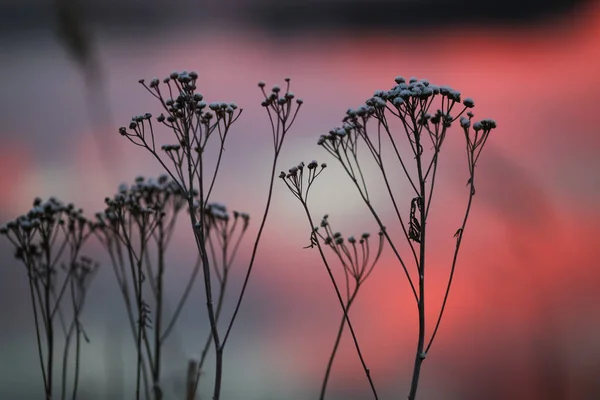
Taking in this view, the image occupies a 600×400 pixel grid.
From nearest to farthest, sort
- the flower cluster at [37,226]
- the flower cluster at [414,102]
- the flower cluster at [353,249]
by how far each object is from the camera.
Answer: the flower cluster at [414,102]
the flower cluster at [353,249]
the flower cluster at [37,226]

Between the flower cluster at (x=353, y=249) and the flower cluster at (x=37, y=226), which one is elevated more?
the flower cluster at (x=37, y=226)

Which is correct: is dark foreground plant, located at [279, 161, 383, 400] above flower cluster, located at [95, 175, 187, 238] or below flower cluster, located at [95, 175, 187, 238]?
below

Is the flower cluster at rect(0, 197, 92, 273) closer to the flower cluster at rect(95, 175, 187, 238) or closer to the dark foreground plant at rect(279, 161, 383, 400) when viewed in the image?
the flower cluster at rect(95, 175, 187, 238)

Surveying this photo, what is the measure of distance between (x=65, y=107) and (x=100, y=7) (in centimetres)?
70

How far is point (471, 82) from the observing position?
130 inches

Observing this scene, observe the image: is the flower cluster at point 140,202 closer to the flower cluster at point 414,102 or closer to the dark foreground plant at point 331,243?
the dark foreground plant at point 331,243

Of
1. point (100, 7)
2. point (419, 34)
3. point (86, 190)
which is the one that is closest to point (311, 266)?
point (86, 190)

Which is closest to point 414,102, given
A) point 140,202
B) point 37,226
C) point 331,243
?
point 331,243

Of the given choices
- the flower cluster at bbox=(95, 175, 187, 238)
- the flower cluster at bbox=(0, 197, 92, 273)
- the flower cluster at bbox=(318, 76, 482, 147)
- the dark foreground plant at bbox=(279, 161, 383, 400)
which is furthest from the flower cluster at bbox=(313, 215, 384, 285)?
the flower cluster at bbox=(0, 197, 92, 273)

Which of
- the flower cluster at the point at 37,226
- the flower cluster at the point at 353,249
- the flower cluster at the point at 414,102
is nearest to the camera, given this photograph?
the flower cluster at the point at 414,102

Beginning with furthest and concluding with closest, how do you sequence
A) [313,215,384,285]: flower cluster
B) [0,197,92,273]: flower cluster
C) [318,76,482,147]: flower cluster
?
[0,197,92,273]: flower cluster → [313,215,384,285]: flower cluster → [318,76,482,147]: flower cluster

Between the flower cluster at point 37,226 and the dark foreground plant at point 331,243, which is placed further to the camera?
the flower cluster at point 37,226

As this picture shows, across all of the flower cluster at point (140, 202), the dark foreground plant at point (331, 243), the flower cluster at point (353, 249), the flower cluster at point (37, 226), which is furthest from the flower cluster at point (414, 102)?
the flower cluster at point (37, 226)

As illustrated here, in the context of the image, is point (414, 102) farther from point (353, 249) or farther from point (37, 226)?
point (37, 226)
